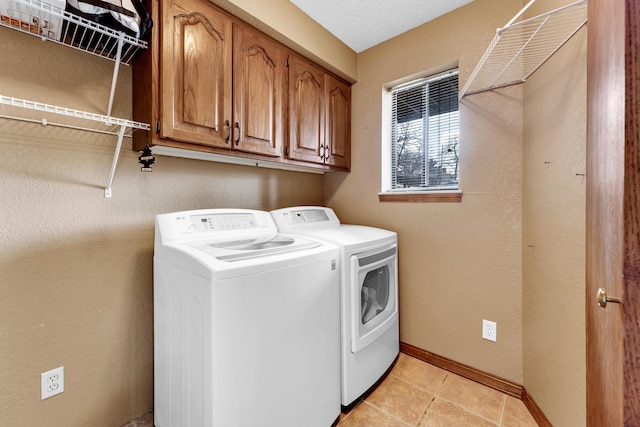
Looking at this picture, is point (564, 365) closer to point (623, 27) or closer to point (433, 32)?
point (623, 27)

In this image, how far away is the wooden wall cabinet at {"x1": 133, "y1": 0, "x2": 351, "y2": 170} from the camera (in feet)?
4.08

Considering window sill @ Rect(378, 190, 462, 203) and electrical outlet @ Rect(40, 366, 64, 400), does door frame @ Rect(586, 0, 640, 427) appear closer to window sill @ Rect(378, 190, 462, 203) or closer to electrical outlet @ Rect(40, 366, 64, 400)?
window sill @ Rect(378, 190, 462, 203)

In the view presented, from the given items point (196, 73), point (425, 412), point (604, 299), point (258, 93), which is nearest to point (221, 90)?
point (196, 73)

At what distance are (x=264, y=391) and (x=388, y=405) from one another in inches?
34.2

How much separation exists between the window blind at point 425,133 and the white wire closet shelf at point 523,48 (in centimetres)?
25

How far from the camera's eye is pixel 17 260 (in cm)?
113

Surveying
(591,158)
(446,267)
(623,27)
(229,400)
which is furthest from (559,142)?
(229,400)

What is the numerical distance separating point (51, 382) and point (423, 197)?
7.29 feet

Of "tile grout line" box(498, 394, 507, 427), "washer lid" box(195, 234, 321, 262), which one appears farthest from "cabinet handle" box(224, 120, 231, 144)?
"tile grout line" box(498, 394, 507, 427)

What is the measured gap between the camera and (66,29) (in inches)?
44.1

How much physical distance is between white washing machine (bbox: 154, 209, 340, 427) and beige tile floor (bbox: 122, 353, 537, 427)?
0.23 meters

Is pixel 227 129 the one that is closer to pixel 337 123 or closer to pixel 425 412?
pixel 337 123

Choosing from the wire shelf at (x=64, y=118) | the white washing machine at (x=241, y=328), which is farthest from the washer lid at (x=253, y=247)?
the wire shelf at (x=64, y=118)

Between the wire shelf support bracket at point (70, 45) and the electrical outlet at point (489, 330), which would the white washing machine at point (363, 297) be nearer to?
the electrical outlet at point (489, 330)
